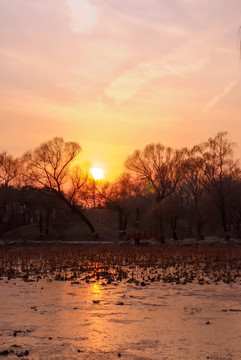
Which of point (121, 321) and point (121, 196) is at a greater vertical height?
point (121, 196)

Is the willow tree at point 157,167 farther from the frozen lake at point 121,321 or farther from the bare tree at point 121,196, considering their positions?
the frozen lake at point 121,321

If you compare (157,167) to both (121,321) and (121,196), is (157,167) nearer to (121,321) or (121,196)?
(121,196)

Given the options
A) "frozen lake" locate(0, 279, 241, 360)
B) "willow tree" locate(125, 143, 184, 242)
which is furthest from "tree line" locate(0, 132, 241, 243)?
"frozen lake" locate(0, 279, 241, 360)

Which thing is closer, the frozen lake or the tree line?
the frozen lake

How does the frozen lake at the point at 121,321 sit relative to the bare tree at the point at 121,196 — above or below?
below

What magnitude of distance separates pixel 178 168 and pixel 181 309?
2015 inches

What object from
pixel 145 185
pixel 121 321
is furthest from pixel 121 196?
pixel 121 321

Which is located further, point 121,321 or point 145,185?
point 145,185

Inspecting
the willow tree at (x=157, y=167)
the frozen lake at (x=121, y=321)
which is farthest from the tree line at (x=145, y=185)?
the frozen lake at (x=121, y=321)

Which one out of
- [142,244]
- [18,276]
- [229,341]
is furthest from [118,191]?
[229,341]

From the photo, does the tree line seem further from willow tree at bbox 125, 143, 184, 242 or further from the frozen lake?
the frozen lake

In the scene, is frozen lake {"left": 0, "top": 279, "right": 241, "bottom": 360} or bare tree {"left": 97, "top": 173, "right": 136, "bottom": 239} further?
bare tree {"left": 97, "top": 173, "right": 136, "bottom": 239}

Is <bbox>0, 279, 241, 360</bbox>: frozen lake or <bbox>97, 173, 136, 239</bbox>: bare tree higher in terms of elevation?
<bbox>97, 173, 136, 239</bbox>: bare tree

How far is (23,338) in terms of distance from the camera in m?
8.73
